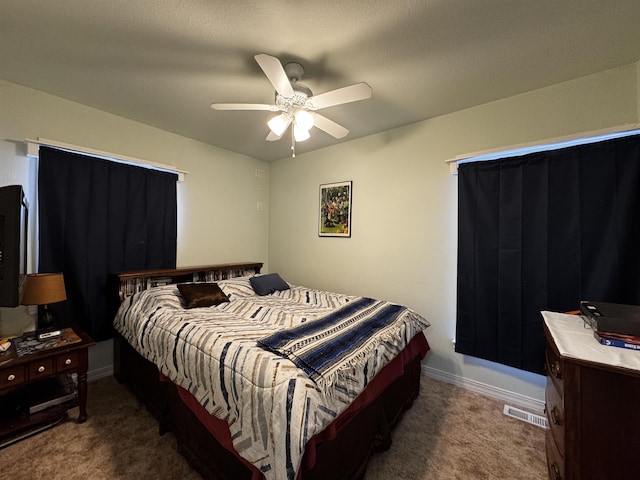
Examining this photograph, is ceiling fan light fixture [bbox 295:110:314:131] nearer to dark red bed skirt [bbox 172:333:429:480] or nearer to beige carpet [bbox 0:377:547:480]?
dark red bed skirt [bbox 172:333:429:480]

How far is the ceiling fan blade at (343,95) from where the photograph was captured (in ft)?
5.09

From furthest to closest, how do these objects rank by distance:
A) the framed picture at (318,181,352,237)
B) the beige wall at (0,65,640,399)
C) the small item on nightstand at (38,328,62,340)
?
the framed picture at (318,181,352,237), the beige wall at (0,65,640,399), the small item on nightstand at (38,328,62,340)

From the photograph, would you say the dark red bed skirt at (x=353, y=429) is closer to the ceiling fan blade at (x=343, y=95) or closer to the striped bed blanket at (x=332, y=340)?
the striped bed blanket at (x=332, y=340)

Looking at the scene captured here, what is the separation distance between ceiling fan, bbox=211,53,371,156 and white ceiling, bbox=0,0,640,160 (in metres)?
0.21

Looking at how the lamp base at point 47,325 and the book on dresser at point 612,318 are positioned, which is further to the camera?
the lamp base at point 47,325

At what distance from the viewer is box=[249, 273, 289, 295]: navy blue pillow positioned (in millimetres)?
2838

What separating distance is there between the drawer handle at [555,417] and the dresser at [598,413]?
27 millimetres

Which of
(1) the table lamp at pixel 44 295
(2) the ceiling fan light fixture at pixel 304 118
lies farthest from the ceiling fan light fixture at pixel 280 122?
(1) the table lamp at pixel 44 295

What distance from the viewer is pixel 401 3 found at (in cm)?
135

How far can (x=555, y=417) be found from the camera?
134 centimetres

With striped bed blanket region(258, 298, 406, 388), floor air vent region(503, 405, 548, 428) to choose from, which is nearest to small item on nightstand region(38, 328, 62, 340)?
striped bed blanket region(258, 298, 406, 388)

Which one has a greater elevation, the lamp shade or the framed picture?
the framed picture

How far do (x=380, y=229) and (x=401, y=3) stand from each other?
6.44 ft

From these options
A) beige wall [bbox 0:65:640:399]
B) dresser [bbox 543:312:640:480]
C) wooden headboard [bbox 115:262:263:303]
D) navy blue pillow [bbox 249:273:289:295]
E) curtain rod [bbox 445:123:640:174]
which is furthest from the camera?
navy blue pillow [bbox 249:273:289:295]
